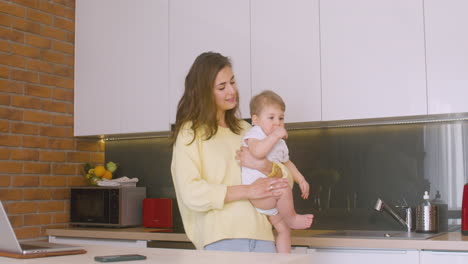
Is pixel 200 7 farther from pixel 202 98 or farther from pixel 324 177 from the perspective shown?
pixel 202 98

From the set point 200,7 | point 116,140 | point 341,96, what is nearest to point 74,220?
point 116,140

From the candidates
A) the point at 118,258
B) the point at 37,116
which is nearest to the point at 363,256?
the point at 118,258

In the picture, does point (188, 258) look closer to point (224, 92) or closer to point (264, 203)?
point (264, 203)

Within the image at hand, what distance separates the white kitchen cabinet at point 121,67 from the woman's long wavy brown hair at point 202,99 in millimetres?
1375

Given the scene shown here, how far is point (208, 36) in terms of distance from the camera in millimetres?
3520

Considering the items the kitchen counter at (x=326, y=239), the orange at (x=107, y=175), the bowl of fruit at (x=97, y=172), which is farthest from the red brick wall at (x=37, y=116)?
the kitchen counter at (x=326, y=239)

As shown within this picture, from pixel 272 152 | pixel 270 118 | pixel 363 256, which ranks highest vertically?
pixel 270 118

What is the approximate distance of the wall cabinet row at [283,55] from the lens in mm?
2934

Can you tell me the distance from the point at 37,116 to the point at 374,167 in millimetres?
2026

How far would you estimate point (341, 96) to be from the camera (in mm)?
3119

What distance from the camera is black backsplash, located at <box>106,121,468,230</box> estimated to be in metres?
3.17

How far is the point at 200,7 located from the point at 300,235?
143 cm

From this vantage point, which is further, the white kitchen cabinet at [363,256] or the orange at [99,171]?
the orange at [99,171]

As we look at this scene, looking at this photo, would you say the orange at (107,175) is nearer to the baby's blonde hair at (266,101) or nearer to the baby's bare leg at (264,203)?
the baby's blonde hair at (266,101)
